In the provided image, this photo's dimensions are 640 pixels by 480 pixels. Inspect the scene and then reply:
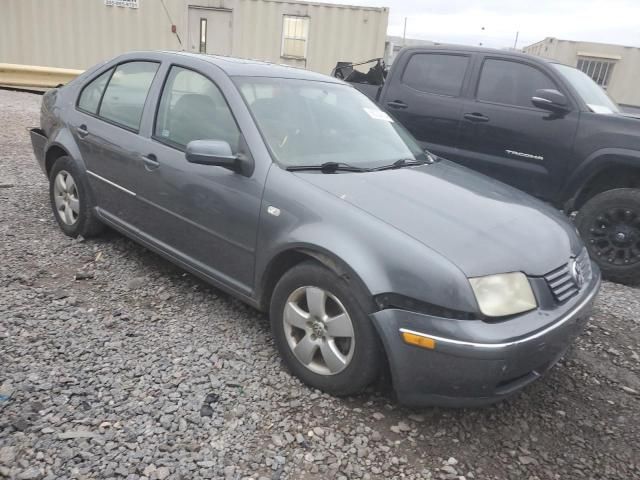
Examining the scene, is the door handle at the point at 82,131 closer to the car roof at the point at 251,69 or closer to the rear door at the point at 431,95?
the car roof at the point at 251,69

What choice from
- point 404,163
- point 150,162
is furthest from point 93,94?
point 404,163

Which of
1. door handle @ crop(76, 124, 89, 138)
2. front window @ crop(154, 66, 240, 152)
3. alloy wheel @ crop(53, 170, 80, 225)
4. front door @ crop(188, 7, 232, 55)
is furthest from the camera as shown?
front door @ crop(188, 7, 232, 55)

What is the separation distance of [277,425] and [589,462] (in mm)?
1379

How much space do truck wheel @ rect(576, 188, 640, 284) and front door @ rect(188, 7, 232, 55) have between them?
9966mm

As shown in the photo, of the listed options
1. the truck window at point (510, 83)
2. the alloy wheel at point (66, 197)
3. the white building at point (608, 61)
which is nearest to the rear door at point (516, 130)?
the truck window at point (510, 83)

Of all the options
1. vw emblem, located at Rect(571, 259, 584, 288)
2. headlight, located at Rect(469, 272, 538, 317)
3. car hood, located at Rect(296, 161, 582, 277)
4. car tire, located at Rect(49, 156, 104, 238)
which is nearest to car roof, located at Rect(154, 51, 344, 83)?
car hood, located at Rect(296, 161, 582, 277)

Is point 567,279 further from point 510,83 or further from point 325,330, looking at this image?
point 510,83

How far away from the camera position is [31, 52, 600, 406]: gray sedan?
213cm

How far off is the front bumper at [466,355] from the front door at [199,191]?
3.11 feet

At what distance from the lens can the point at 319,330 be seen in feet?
8.04

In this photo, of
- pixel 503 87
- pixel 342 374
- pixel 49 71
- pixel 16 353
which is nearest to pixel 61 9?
pixel 49 71

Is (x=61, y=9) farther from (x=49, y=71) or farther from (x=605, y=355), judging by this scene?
(x=605, y=355)

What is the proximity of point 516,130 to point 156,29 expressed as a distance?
1022 centimetres

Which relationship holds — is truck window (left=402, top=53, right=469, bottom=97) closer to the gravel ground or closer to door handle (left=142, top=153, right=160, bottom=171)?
the gravel ground
